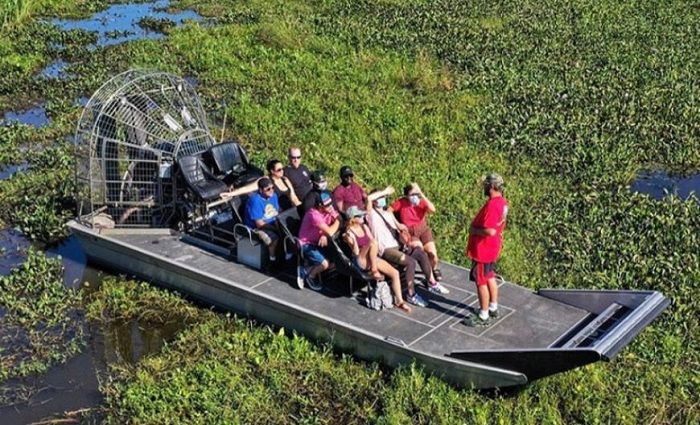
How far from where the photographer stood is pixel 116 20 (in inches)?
1236

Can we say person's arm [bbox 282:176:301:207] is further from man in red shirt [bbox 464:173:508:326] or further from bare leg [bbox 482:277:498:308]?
bare leg [bbox 482:277:498:308]

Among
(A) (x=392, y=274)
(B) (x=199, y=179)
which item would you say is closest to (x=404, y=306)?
(A) (x=392, y=274)

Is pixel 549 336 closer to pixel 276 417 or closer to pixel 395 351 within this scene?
pixel 395 351

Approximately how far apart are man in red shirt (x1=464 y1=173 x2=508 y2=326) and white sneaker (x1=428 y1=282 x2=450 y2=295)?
751 millimetres

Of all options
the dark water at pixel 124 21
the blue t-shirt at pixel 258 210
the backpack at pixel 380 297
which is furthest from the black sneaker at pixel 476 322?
the dark water at pixel 124 21

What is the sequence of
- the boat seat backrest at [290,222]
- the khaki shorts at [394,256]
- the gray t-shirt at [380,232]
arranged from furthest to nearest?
the boat seat backrest at [290,222] → the gray t-shirt at [380,232] → the khaki shorts at [394,256]

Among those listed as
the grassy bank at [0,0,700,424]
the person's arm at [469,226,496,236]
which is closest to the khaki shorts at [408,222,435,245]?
the person's arm at [469,226,496,236]

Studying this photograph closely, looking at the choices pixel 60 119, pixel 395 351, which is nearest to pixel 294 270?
pixel 395 351

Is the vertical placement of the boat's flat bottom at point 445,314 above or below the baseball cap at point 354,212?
below

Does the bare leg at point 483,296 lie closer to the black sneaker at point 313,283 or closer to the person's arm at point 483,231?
the person's arm at point 483,231

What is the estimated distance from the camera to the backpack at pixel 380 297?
35.4 ft

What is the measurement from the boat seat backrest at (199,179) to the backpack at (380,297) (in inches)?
133

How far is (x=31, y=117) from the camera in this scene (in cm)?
2053


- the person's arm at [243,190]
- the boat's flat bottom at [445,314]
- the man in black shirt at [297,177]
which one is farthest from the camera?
the man in black shirt at [297,177]
